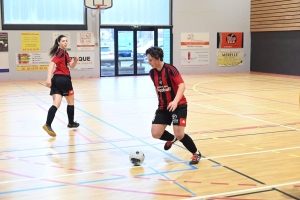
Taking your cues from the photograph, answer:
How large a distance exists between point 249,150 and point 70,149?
2.70 metres

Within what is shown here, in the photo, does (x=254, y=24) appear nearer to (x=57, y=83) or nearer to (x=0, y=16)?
(x=0, y=16)

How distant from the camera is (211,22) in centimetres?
2241

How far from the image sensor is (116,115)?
31.0 feet

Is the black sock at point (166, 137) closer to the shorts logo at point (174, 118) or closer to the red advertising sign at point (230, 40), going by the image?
the shorts logo at point (174, 118)

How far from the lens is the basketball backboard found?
61.8 feet

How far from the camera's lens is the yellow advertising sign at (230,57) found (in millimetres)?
22922

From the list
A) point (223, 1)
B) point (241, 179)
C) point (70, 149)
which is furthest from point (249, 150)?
point (223, 1)

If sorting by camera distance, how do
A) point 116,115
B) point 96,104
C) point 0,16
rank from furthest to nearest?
point 0,16
point 96,104
point 116,115

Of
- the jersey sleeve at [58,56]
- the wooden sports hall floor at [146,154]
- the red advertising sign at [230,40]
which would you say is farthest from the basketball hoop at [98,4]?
the jersey sleeve at [58,56]

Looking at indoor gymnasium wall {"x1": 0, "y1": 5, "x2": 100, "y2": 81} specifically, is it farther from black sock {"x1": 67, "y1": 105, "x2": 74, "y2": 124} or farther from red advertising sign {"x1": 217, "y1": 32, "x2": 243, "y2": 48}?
black sock {"x1": 67, "y1": 105, "x2": 74, "y2": 124}

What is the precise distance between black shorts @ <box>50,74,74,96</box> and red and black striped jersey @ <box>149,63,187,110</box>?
2.43 meters

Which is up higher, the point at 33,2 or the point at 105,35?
the point at 33,2

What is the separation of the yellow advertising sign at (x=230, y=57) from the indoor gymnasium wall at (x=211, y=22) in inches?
8.4

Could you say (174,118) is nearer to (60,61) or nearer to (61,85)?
(61,85)
